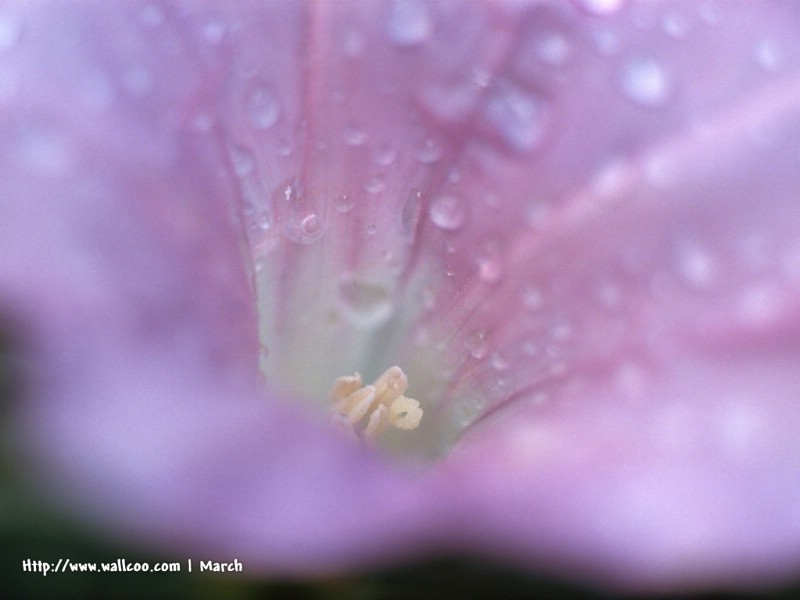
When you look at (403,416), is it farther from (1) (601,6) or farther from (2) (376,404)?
(1) (601,6)

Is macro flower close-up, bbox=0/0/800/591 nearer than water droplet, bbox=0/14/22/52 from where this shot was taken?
Yes

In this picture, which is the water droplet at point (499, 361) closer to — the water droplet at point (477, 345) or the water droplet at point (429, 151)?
the water droplet at point (477, 345)

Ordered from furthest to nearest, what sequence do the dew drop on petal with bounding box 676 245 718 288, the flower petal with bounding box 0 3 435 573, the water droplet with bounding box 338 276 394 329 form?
the water droplet with bounding box 338 276 394 329 → the dew drop on petal with bounding box 676 245 718 288 → the flower petal with bounding box 0 3 435 573

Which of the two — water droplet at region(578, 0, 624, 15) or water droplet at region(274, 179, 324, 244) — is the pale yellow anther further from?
water droplet at region(578, 0, 624, 15)

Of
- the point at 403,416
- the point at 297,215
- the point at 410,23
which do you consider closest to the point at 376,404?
the point at 403,416

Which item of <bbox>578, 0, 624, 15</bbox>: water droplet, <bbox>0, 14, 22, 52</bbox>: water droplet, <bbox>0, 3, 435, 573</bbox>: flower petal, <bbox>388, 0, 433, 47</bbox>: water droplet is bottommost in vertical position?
<bbox>0, 3, 435, 573</bbox>: flower petal

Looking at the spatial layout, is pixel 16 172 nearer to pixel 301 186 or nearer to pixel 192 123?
pixel 192 123

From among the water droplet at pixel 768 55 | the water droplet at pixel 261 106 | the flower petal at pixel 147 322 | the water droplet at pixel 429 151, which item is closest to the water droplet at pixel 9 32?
the flower petal at pixel 147 322

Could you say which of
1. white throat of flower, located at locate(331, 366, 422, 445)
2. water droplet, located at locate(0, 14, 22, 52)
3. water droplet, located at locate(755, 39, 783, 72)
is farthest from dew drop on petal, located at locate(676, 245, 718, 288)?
water droplet, located at locate(0, 14, 22, 52)

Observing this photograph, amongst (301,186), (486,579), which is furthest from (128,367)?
(301,186)

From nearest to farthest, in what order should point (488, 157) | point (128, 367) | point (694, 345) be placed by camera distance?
point (128, 367)
point (694, 345)
point (488, 157)
